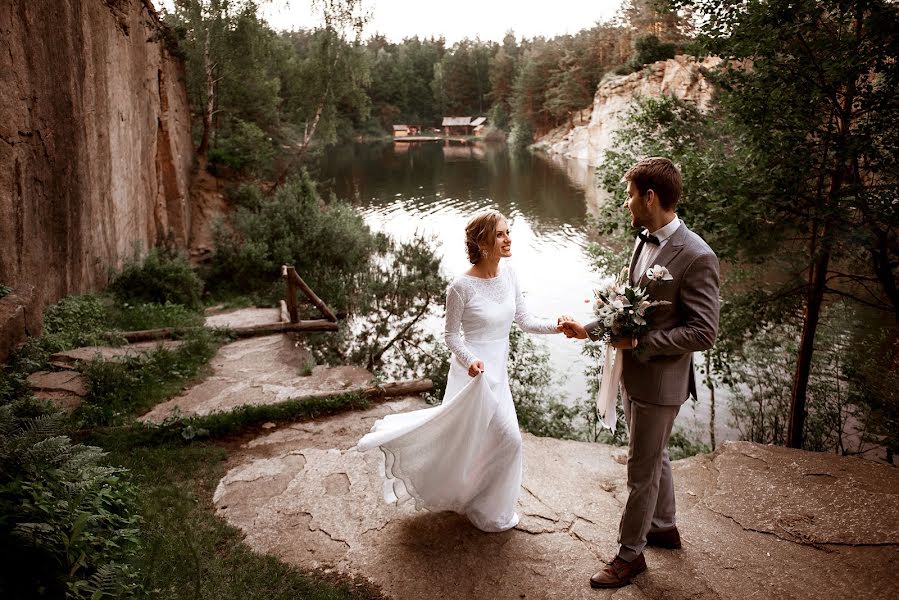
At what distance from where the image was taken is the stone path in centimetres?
325

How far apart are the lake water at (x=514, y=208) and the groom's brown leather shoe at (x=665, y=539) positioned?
7741 mm

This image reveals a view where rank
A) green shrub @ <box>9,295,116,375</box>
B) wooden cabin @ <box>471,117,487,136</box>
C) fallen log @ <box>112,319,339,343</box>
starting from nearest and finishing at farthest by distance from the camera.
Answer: green shrub @ <box>9,295,116,375</box> → fallen log @ <box>112,319,339,343</box> → wooden cabin @ <box>471,117,487,136</box>

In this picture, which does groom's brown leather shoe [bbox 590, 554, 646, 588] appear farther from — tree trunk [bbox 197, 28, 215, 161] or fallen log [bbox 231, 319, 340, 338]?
tree trunk [bbox 197, 28, 215, 161]

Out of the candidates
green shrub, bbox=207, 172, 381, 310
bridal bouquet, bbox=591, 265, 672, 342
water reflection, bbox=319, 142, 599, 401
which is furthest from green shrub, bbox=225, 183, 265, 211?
bridal bouquet, bbox=591, 265, 672, 342

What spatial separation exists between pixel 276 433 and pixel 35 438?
2.33 m

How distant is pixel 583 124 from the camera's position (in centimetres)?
4875

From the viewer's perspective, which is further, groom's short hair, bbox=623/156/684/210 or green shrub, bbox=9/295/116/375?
green shrub, bbox=9/295/116/375

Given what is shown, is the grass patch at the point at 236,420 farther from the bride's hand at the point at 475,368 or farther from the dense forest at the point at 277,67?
the dense forest at the point at 277,67

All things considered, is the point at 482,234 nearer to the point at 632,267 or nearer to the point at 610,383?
the point at 632,267

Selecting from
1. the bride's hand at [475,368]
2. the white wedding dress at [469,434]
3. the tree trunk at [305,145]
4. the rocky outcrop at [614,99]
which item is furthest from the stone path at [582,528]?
the rocky outcrop at [614,99]

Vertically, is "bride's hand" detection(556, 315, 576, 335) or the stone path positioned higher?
"bride's hand" detection(556, 315, 576, 335)

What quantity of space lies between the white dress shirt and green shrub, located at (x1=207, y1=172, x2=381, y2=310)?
1270cm

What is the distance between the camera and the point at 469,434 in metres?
3.52

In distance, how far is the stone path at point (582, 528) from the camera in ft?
10.7
